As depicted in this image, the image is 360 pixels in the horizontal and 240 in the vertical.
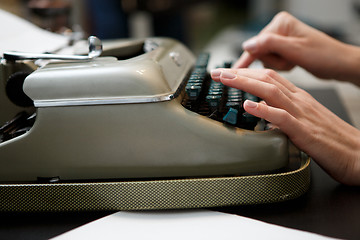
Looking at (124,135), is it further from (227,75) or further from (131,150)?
(227,75)

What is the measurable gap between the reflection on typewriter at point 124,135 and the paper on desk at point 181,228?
3.1 inches

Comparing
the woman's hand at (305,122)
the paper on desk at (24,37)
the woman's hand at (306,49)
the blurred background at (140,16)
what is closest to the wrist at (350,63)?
the woman's hand at (306,49)

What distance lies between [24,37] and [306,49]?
86 centimetres

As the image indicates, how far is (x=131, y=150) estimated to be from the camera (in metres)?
0.77

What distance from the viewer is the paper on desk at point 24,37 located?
1.05 m

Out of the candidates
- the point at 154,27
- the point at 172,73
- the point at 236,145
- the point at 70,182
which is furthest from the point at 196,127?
the point at 154,27

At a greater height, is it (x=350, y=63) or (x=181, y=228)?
(x=350, y=63)

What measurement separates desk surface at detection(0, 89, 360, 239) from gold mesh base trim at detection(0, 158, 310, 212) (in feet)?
0.07

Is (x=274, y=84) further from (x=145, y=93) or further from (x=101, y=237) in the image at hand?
(x=101, y=237)

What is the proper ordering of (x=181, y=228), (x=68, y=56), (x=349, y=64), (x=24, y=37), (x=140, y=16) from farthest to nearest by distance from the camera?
(x=140, y=16), (x=349, y=64), (x=24, y=37), (x=68, y=56), (x=181, y=228)

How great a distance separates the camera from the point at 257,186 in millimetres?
741

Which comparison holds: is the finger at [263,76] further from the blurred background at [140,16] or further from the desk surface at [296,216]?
the blurred background at [140,16]

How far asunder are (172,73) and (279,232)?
411mm

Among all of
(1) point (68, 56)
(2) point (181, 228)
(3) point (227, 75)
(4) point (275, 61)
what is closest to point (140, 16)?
(4) point (275, 61)
